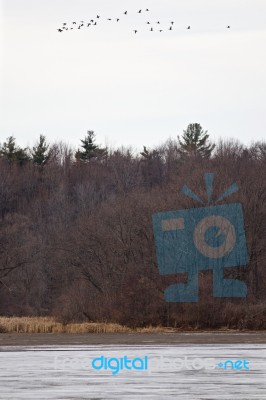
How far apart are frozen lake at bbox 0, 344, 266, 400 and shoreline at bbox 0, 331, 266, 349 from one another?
17.9ft

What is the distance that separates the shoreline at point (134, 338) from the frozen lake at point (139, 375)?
546cm

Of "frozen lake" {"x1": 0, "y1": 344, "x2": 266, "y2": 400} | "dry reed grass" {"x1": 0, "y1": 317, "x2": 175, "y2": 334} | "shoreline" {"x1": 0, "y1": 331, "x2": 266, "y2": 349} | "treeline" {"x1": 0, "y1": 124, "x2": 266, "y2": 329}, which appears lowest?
"frozen lake" {"x1": 0, "y1": 344, "x2": 266, "y2": 400}

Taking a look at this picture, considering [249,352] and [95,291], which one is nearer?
[249,352]

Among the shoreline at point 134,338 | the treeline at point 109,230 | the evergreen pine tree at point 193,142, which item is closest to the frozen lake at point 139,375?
the shoreline at point 134,338

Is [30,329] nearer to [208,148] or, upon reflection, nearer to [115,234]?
[115,234]

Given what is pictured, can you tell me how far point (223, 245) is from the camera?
209 ft

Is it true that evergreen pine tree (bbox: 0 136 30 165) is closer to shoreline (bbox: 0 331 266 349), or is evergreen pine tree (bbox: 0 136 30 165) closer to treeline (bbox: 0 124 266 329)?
treeline (bbox: 0 124 266 329)

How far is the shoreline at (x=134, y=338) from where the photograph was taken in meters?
44.7

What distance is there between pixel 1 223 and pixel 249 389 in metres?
83.6

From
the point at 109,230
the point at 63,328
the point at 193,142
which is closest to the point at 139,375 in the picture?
the point at 63,328

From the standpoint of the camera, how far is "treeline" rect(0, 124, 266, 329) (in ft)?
191

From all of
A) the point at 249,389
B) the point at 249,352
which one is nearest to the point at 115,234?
the point at 249,352

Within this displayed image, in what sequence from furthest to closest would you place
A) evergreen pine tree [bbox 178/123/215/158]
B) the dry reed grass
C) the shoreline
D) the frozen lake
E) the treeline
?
evergreen pine tree [bbox 178/123/215/158], the treeline, the dry reed grass, the shoreline, the frozen lake

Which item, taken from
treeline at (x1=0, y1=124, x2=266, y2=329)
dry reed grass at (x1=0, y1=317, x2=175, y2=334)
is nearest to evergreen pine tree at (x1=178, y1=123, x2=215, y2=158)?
treeline at (x1=0, y1=124, x2=266, y2=329)
